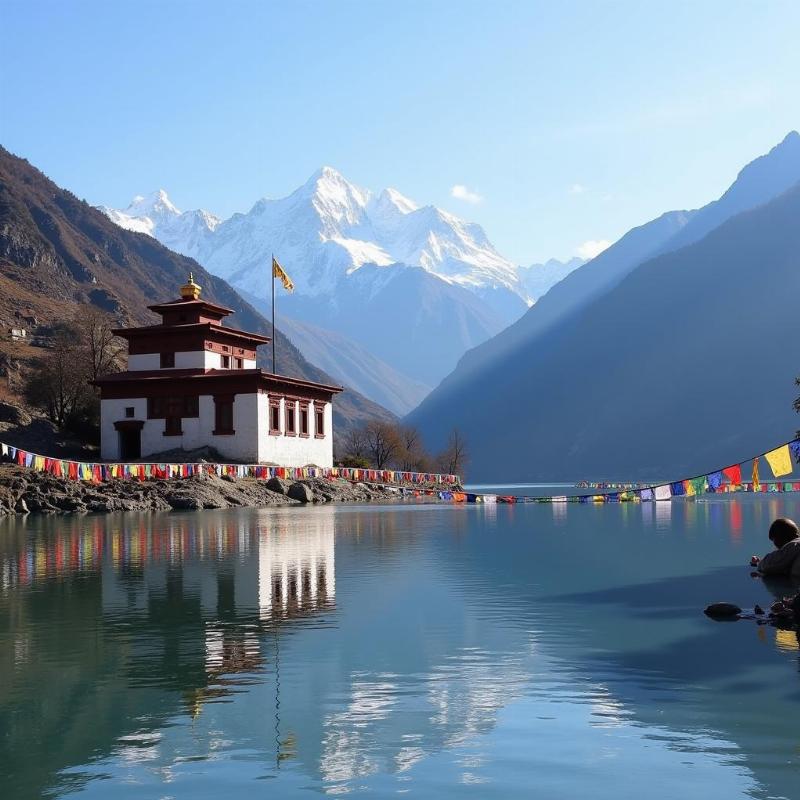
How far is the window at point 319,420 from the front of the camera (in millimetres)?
93938

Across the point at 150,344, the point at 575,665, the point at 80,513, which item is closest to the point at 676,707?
the point at 575,665

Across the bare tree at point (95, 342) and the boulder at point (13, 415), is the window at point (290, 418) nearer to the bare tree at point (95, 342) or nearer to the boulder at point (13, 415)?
the bare tree at point (95, 342)

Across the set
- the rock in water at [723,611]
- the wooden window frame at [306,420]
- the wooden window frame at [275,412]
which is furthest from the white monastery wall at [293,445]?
the rock in water at [723,611]

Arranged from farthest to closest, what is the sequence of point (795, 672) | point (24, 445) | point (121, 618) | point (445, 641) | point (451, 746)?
point (24, 445)
point (121, 618)
point (445, 641)
point (795, 672)
point (451, 746)

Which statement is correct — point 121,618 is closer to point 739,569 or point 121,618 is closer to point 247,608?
point 247,608

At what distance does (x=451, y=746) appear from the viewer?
38.0ft

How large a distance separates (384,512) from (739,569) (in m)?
35.8

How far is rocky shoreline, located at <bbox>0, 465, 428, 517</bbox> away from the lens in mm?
58969

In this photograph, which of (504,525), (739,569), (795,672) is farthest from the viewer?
(504,525)

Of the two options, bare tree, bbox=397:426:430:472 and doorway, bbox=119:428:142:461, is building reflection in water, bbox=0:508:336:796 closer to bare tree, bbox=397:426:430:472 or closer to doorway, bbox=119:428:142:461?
doorway, bbox=119:428:142:461

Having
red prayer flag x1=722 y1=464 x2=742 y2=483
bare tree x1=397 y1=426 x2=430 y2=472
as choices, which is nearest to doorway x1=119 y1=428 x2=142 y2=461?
red prayer flag x1=722 y1=464 x2=742 y2=483

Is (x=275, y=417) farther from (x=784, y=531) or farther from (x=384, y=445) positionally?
(x=784, y=531)

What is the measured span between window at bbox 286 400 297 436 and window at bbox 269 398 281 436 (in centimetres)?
193

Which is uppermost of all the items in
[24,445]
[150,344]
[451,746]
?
[150,344]
